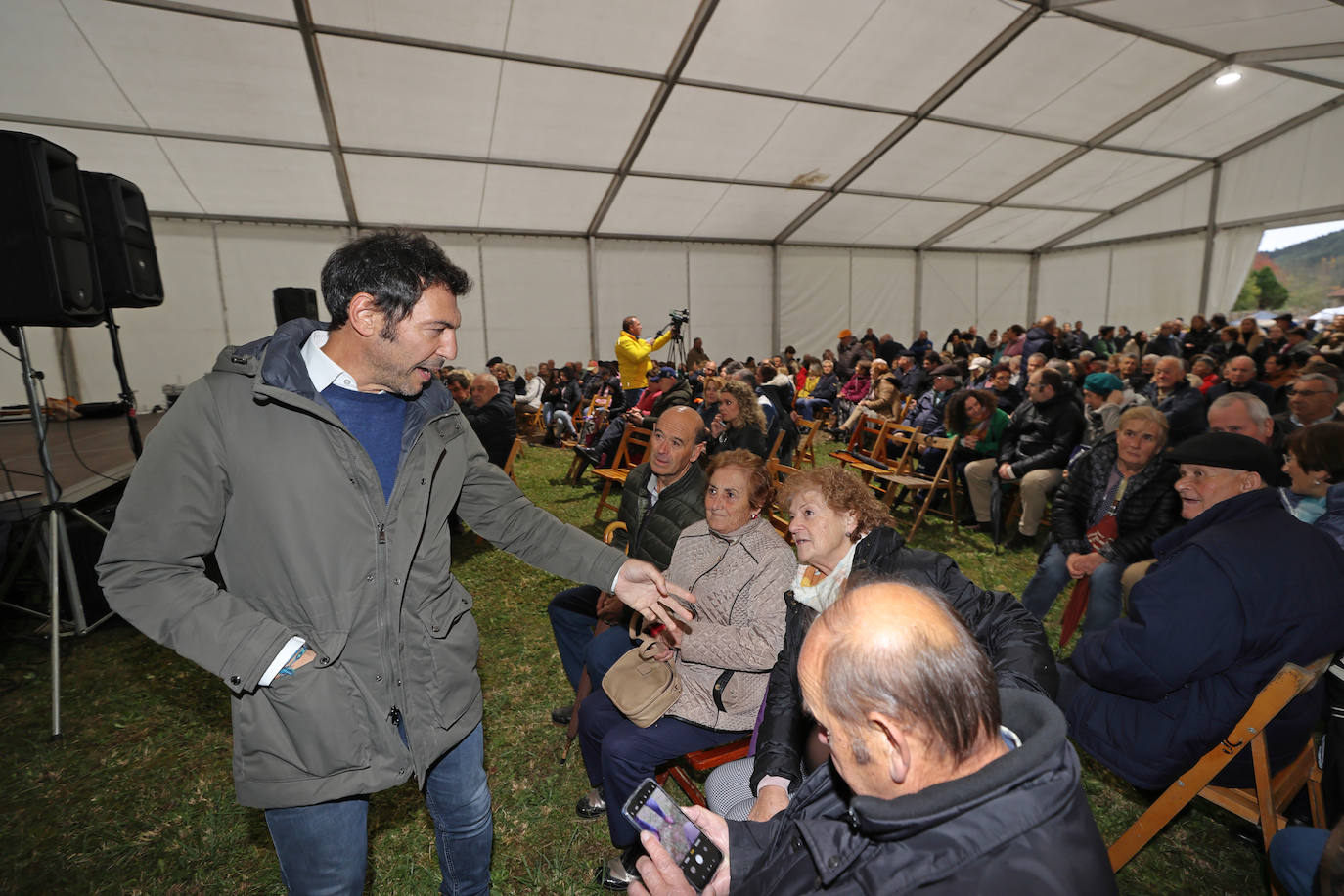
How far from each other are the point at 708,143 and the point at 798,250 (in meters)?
6.51

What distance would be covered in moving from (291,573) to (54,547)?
306 cm

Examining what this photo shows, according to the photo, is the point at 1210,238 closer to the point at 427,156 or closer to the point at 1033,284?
the point at 1033,284

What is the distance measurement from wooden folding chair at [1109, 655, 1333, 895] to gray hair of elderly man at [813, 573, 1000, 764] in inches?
45.8

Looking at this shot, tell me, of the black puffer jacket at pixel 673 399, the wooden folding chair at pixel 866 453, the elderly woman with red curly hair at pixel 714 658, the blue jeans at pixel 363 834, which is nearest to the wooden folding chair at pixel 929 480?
the wooden folding chair at pixel 866 453

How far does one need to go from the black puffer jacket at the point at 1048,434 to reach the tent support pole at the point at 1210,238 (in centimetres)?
1308

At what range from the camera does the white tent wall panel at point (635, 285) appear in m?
14.7

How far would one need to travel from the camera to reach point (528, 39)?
7.43 meters

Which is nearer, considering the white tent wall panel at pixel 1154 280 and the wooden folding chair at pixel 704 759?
the wooden folding chair at pixel 704 759

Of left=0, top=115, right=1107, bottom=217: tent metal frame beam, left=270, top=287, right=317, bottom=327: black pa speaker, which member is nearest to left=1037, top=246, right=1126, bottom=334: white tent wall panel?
left=0, top=115, right=1107, bottom=217: tent metal frame beam

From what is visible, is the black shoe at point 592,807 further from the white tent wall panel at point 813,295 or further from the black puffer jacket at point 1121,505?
the white tent wall panel at point 813,295

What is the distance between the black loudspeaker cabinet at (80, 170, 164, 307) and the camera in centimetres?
397

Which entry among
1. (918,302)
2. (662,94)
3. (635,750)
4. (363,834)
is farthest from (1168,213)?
(363,834)

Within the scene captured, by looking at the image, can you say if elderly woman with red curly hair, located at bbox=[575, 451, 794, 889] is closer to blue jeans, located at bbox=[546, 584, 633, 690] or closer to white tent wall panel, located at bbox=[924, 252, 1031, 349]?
blue jeans, located at bbox=[546, 584, 633, 690]

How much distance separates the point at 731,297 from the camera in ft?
52.5
